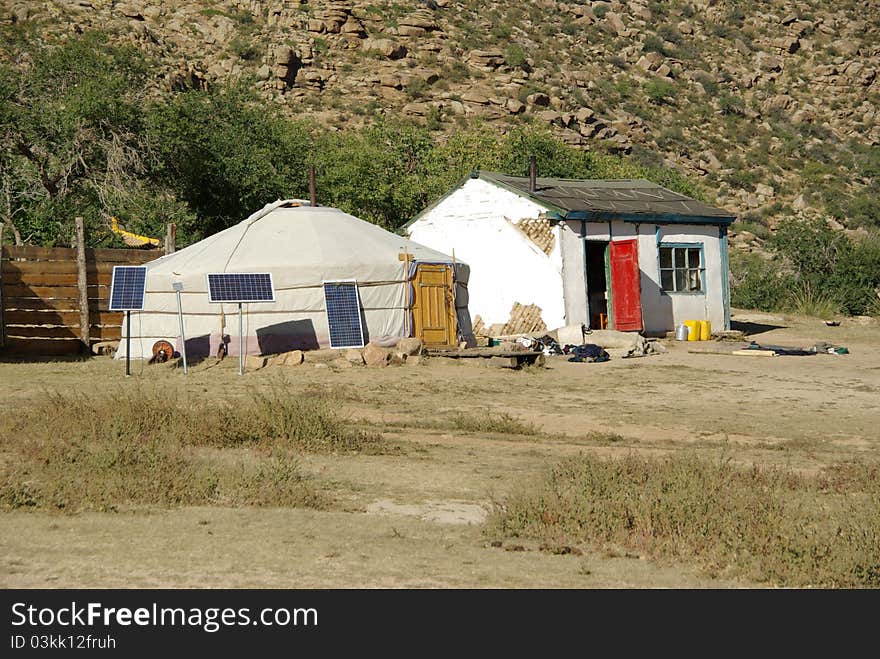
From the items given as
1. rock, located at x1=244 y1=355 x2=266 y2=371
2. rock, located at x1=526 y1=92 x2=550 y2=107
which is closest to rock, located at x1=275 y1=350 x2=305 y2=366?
rock, located at x1=244 y1=355 x2=266 y2=371

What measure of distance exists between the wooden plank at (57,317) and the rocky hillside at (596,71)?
97.9 ft

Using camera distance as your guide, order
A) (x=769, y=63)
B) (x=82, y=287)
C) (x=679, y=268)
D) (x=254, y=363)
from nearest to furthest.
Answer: (x=254, y=363) < (x=82, y=287) < (x=679, y=268) < (x=769, y=63)

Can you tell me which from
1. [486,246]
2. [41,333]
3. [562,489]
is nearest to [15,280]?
[41,333]

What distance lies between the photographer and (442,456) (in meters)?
10.8

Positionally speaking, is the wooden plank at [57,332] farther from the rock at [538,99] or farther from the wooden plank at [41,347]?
the rock at [538,99]

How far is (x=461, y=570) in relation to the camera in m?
6.52

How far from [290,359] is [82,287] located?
4.55 meters

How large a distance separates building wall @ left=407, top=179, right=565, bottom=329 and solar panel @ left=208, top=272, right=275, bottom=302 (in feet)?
24.6

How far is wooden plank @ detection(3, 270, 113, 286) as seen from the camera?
2000cm

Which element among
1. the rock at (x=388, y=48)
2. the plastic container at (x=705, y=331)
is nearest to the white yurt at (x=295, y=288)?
the plastic container at (x=705, y=331)

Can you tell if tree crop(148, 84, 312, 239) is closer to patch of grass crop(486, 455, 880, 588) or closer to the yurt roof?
the yurt roof

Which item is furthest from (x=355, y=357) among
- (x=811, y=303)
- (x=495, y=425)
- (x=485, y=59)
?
(x=485, y=59)

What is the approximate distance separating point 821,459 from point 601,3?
5944 centimetres

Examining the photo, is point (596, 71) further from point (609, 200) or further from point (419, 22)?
point (609, 200)
